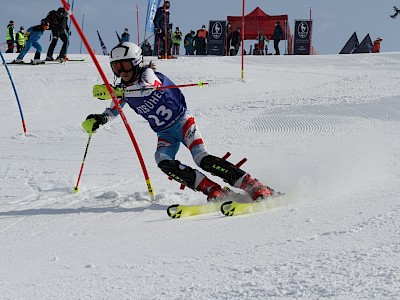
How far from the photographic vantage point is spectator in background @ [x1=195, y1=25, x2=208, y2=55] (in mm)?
23439

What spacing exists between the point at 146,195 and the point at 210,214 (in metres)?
1.01

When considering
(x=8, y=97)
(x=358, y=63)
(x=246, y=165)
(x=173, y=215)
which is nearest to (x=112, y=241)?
(x=173, y=215)

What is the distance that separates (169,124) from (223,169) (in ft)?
2.03

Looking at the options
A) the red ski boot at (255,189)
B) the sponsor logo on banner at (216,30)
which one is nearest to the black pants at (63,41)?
the sponsor logo on banner at (216,30)

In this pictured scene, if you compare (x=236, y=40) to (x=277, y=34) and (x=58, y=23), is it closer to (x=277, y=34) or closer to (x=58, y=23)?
(x=277, y=34)

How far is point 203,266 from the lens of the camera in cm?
291

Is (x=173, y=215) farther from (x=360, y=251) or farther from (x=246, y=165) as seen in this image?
(x=246, y=165)

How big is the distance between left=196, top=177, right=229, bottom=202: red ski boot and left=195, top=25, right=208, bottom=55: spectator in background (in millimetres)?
19243

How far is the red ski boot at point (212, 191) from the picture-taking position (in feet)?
15.0

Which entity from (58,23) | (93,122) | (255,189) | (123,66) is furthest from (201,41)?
(255,189)

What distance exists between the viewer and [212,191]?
4.62 meters

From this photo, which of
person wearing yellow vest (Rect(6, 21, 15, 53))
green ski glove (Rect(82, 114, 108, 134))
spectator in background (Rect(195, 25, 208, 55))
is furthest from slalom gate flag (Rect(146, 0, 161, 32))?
green ski glove (Rect(82, 114, 108, 134))

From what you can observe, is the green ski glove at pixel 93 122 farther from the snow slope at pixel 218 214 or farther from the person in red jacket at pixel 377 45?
the person in red jacket at pixel 377 45

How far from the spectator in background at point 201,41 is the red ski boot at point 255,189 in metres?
19.3
